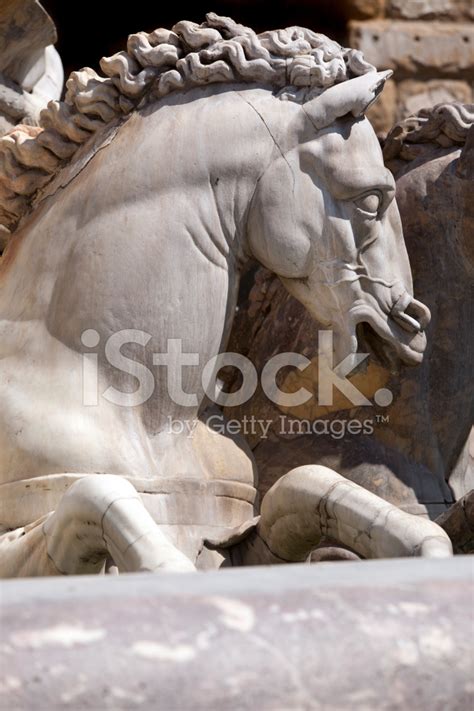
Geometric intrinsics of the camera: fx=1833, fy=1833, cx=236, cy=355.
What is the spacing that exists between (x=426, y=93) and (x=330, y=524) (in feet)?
9.59

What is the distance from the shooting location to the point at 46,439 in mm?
2898

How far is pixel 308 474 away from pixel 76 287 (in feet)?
1.64

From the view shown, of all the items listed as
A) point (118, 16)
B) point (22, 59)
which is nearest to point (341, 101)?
point (22, 59)

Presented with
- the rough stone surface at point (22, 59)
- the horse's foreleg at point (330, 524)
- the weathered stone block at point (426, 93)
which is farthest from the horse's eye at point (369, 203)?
the weathered stone block at point (426, 93)

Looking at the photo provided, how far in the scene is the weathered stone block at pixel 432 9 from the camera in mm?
5484

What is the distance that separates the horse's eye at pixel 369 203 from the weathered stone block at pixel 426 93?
2.38m

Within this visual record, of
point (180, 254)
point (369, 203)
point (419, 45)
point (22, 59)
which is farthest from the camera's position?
point (419, 45)

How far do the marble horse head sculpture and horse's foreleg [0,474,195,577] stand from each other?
7cm

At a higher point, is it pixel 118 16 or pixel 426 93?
pixel 118 16

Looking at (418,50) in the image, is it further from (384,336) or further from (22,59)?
(384,336)

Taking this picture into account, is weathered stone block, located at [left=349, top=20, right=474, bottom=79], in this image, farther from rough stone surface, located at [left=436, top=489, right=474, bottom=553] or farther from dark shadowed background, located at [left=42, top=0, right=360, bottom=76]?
rough stone surface, located at [left=436, top=489, right=474, bottom=553]

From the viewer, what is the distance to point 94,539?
2.61 metres

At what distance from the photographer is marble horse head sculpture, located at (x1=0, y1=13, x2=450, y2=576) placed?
2936 mm

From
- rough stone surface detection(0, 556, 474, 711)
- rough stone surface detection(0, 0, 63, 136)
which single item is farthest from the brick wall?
rough stone surface detection(0, 556, 474, 711)
